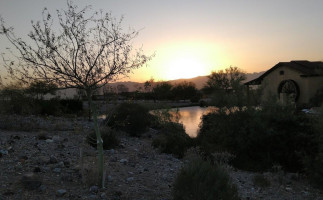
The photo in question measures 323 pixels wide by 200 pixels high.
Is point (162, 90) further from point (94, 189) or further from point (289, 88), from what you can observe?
point (94, 189)

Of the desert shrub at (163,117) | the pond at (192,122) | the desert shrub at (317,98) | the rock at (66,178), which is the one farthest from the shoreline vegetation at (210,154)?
the desert shrub at (317,98)

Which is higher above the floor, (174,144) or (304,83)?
(304,83)

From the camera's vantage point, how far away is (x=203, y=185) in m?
4.93

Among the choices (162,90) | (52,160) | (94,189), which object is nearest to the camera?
(94,189)

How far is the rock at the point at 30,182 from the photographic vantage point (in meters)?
5.78

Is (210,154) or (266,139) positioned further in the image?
(266,139)

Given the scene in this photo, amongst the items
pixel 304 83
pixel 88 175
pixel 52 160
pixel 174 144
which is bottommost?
pixel 174 144

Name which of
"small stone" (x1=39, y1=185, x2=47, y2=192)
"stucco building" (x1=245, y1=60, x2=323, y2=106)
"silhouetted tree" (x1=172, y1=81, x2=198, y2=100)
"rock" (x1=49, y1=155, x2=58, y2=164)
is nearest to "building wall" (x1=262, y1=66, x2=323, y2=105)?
"stucco building" (x1=245, y1=60, x2=323, y2=106)

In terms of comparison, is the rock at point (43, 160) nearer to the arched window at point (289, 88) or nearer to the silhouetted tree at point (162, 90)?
Answer: the arched window at point (289, 88)

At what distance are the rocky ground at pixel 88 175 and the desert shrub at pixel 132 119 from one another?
3460 millimetres

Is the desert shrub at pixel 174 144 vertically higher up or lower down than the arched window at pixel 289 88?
lower down

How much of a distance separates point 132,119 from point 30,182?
27.9 ft

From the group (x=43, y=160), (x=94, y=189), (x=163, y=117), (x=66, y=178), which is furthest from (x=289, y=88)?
(x=94, y=189)

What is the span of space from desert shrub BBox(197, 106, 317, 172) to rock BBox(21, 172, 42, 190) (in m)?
6.03
